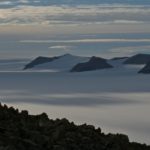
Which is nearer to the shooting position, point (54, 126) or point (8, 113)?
point (54, 126)

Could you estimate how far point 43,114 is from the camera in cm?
3269

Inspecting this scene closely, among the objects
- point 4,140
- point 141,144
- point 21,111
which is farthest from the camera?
point 21,111

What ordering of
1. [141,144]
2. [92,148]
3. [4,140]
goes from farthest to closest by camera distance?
[141,144], [92,148], [4,140]

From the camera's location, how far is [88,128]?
102 feet

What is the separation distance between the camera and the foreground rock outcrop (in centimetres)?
2622

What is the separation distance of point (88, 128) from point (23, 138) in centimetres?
533

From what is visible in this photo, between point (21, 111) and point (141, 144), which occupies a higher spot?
point (21, 111)

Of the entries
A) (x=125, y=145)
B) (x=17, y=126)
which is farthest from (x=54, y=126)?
(x=125, y=145)

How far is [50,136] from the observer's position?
27594 mm

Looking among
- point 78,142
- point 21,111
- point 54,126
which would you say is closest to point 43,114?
point 21,111

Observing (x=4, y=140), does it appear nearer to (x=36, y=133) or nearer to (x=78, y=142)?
(x=36, y=133)

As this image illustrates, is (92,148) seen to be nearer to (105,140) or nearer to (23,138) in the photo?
(105,140)

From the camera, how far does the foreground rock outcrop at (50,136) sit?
26.2m

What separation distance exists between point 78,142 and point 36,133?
2.08 metres
